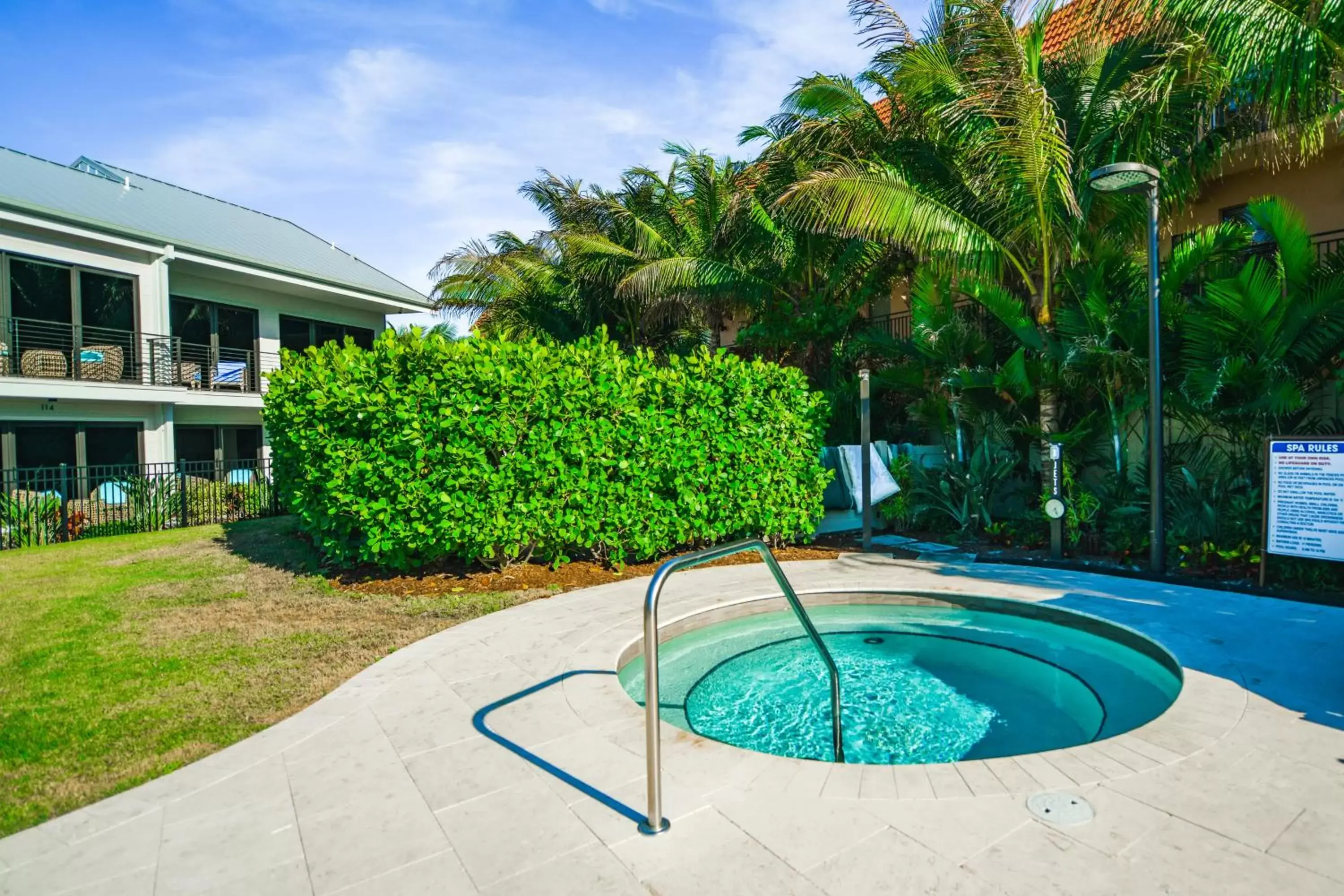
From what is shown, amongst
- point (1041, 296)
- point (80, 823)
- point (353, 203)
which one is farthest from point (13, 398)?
point (1041, 296)

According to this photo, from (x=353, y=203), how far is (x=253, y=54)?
22.8 ft

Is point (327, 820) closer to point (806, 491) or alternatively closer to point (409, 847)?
point (409, 847)

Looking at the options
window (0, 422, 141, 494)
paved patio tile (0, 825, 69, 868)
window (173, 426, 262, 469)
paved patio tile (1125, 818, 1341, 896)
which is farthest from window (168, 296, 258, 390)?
paved patio tile (1125, 818, 1341, 896)

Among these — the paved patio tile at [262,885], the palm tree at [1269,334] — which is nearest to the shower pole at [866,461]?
the palm tree at [1269,334]

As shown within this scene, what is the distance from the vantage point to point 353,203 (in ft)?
53.2

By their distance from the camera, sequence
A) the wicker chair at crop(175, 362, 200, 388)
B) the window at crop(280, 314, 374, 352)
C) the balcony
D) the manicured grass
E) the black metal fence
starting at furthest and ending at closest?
the window at crop(280, 314, 374, 352), the wicker chair at crop(175, 362, 200, 388), the balcony, the black metal fence, the manicured grass

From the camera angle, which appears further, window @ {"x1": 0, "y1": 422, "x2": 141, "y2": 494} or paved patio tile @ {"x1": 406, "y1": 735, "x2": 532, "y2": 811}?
window @ {"x1": 0, "y1": 422, "x2": 141, "y2": 494}

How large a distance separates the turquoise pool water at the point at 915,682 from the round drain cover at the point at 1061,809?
1464 millimetres

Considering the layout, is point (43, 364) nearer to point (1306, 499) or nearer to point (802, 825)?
point (802, 825)

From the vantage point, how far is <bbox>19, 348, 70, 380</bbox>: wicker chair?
13.9m

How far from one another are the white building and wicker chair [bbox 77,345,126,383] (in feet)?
0.10

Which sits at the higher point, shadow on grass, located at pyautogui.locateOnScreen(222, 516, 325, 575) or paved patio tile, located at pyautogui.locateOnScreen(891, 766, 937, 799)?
paved patio tile, located at pyautogui.locateOnScreen(891, 766, 937, 799)

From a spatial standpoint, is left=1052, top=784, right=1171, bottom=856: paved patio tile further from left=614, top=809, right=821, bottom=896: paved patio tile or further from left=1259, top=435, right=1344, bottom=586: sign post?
left=1259, top=435, right=1344, bottom=586: sign post

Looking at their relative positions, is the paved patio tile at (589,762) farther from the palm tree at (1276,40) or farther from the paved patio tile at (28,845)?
the palm tree at (1276,40)
